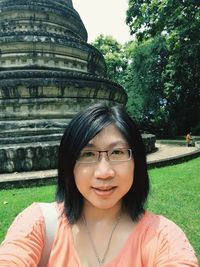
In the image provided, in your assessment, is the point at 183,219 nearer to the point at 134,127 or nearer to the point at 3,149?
the point at 134,127

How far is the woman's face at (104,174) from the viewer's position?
1.44 m

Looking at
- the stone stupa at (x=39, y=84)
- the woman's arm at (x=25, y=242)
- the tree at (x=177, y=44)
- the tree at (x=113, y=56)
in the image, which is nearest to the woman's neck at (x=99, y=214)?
the woman's arm at (x=25, y=242)

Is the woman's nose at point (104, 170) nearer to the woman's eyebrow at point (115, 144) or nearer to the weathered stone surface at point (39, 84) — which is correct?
the woman's eyebrow at point (115, 144)

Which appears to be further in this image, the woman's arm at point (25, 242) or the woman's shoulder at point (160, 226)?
the woman's shoulder at point (160, 226)

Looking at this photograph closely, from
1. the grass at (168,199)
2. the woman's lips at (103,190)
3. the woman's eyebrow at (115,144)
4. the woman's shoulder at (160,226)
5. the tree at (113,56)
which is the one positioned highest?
the tree at (113,56)

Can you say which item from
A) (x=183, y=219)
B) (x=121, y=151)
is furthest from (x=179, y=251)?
(x=183, y=219)

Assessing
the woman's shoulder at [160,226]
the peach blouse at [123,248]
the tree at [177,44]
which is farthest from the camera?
the tree at [177,44]

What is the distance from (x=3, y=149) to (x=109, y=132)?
545 cm

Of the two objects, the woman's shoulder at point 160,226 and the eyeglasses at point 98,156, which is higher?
the eyeglasses at point 98,156

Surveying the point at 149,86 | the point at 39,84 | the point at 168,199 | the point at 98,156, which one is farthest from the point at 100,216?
the point at 149,86

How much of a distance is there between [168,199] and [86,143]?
3.47m

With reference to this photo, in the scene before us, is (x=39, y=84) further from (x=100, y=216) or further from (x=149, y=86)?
(x=149, y=86)

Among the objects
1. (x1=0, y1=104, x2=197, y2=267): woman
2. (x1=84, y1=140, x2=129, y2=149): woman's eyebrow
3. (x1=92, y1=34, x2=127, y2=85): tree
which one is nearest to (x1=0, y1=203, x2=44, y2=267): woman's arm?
(x1=0, y1=104, x2=197, y2=267): woman

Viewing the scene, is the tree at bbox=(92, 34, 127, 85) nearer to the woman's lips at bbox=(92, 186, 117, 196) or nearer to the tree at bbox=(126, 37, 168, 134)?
the tree at bbox=(126, 37, 168, 134)
